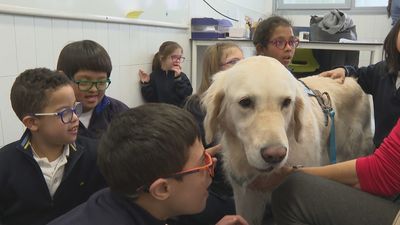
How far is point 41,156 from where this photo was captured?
4.21 ft

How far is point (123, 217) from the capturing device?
0.85m

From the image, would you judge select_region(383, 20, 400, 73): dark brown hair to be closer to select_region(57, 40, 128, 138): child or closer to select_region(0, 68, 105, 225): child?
select_region(57, 40, 128, 138): child

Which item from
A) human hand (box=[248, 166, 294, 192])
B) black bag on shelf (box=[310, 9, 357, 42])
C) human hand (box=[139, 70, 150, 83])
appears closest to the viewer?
human hand (box=[248, 166, 294, 192])

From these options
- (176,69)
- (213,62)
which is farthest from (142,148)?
(176,69)

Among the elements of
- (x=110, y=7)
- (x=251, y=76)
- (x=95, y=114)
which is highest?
(x=110, y=7)

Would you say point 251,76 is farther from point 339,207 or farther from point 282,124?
point 339,207

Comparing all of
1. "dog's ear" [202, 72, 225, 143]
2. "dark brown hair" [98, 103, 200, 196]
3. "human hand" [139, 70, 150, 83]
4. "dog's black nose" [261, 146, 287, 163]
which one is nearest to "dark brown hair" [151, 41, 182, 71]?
"human hand" [139, 70, 150, 83]

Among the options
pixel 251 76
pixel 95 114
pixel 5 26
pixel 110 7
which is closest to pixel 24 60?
pixel 5 26

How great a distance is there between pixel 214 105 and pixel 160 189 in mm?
557

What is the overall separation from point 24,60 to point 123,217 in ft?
4.20

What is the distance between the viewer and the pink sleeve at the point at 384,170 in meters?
1.13

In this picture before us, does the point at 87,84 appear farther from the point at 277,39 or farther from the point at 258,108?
the point at 277,39

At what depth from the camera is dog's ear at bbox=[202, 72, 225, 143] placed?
1388mm

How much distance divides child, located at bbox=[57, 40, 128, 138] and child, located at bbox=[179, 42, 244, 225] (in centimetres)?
40
